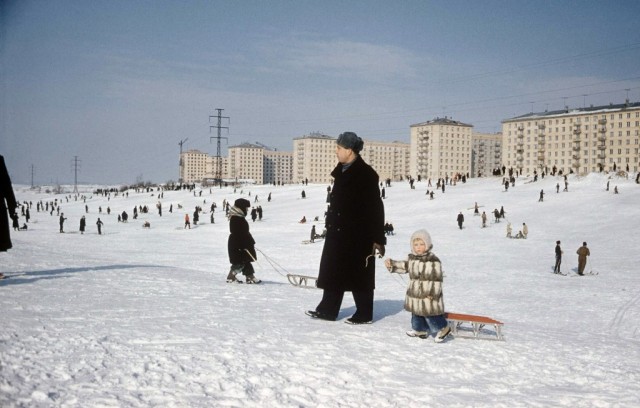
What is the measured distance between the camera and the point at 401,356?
457 cm

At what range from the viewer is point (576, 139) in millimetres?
121625

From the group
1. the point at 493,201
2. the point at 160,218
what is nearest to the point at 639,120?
the point at 493,201

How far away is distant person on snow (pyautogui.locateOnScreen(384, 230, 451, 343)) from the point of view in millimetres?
5301

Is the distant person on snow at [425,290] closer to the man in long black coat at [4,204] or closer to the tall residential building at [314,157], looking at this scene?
the man in long black coat at [4,204]

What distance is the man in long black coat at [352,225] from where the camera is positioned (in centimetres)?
552

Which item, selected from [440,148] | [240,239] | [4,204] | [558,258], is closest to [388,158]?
[440,148]

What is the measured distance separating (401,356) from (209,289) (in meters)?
4.39

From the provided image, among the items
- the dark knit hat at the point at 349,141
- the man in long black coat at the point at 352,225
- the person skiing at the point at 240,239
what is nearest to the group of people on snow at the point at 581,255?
the person skiing at the point at 240,239

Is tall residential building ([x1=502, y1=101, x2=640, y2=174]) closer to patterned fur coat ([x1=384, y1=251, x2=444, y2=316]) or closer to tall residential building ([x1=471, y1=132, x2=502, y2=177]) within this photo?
tall residential building ([x1=471, y1=132, x2=502, y2=177])

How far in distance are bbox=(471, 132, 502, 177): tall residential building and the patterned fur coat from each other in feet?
554

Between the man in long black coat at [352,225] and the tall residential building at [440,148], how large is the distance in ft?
474

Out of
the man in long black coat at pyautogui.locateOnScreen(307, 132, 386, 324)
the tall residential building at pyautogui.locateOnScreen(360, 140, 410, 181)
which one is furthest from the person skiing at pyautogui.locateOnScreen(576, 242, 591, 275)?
the tall residential building at pyautogui.locateOnScreen(360, 140, 410, 181)

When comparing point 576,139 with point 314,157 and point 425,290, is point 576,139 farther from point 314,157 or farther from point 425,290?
point 425,290

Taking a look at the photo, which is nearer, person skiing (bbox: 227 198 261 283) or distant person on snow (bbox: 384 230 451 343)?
distant person on snow (bbox: 384 230 451 343)
